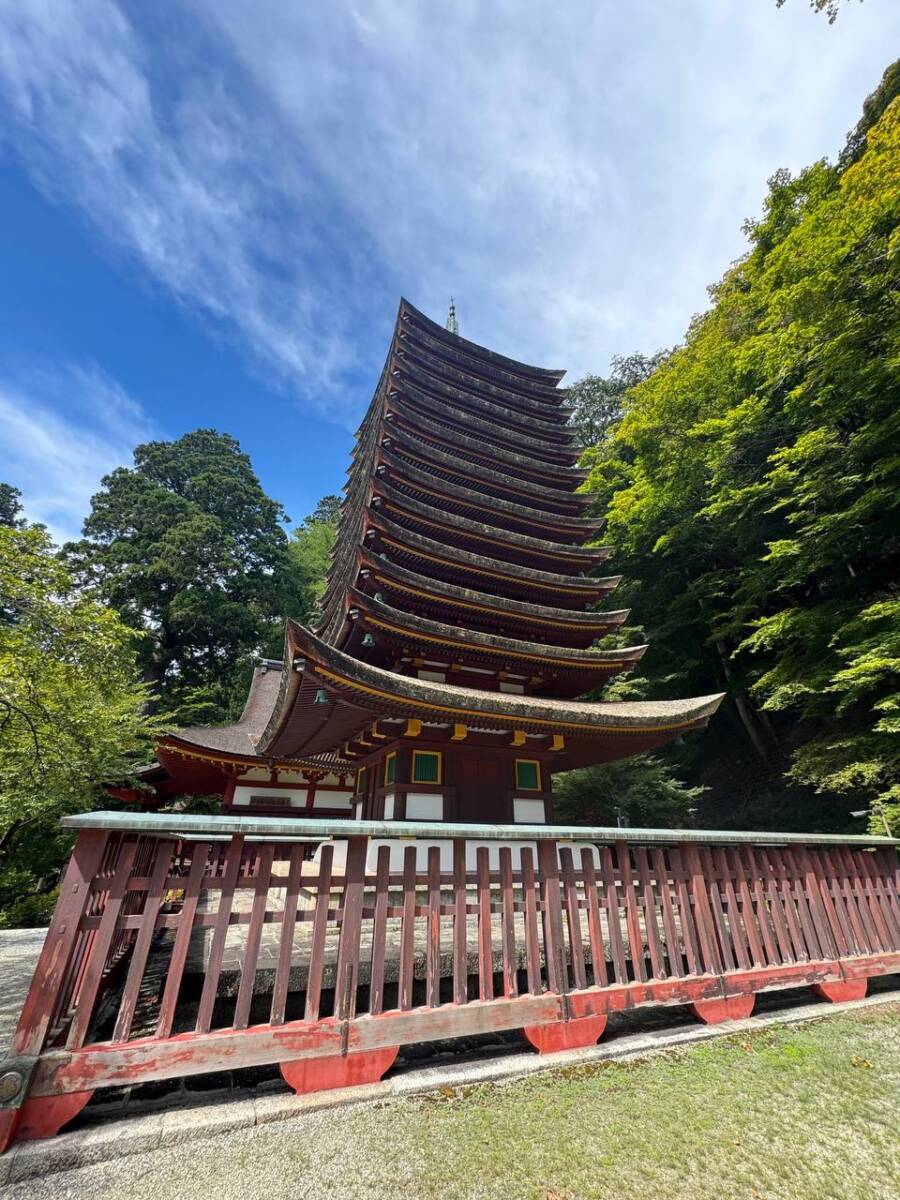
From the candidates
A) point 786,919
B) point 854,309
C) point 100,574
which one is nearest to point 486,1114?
point 786,919

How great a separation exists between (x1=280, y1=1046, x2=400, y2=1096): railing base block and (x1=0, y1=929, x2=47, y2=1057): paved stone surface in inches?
65.5

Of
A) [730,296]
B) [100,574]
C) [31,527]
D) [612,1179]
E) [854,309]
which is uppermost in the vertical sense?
[730,296]

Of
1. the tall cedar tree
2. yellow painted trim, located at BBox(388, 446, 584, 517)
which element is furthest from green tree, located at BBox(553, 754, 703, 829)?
yellow painted trim, located at BBox(388, 446, 584, 517)

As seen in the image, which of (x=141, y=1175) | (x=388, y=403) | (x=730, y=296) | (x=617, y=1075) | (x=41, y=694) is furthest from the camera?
(x=730, y=296)

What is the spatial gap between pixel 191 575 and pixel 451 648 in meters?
21.7

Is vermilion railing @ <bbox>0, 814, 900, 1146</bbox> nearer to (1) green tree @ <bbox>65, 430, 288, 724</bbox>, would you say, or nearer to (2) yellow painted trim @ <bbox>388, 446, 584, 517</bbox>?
(2) yellow painted trim @ <bbox>388, 446, 584, 517</bbox>

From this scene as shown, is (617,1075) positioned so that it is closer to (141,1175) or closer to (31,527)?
(141,1175)

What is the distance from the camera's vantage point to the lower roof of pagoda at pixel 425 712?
6.00 m

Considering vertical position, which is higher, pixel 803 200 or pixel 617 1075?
pixel 803 200

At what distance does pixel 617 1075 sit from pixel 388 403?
1170 centimetres

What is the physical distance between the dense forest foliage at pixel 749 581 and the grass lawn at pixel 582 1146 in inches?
239

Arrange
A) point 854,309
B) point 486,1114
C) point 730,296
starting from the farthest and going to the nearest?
point 730,296
point 854,309
point 486,1114

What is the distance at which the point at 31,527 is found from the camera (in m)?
6.38

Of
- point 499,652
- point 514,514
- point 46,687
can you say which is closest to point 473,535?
point 514,514
